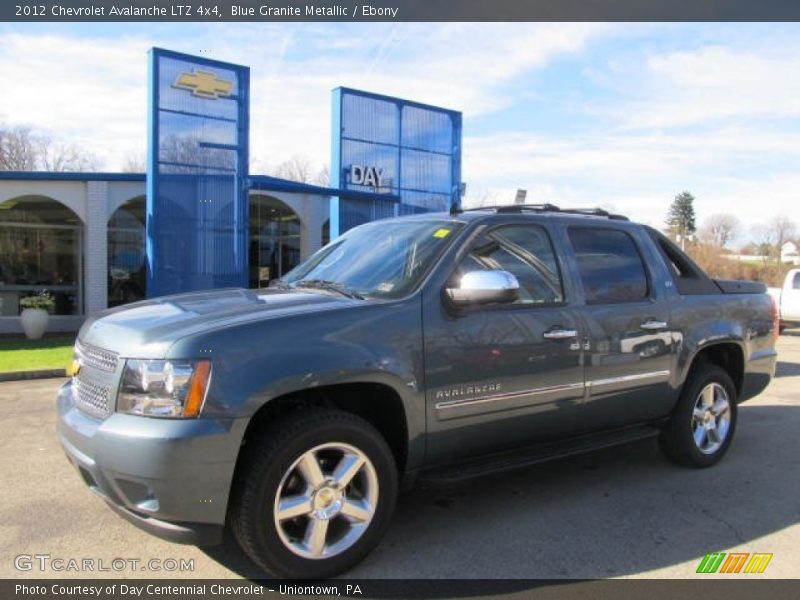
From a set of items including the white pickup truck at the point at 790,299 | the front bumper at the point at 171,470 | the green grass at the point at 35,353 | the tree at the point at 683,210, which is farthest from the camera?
the tree at the point at 683,210

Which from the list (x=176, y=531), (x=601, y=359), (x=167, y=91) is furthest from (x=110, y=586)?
(x=167, y=91)

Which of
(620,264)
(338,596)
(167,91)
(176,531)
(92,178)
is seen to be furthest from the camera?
(92,178)

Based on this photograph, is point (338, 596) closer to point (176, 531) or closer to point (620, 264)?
point (176, 531)

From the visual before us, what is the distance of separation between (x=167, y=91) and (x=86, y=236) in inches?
178

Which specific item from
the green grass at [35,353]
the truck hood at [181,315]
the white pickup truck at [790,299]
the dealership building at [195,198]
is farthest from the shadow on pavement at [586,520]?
the white pickup truck at [790,299]

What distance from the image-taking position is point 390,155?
18.1 m

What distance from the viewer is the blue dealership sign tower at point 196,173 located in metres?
14.1

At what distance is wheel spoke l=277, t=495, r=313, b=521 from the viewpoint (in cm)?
329

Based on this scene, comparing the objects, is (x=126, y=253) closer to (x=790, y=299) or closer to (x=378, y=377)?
(x=378, y=377)

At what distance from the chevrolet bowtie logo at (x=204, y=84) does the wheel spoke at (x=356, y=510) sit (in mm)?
12711

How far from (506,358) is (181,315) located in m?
1.82

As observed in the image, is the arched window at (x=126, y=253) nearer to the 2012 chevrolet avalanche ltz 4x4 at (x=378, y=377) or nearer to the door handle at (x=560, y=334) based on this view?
the 2012 chevrolet avalanche ltz 4x4 at (x=378, y=377)

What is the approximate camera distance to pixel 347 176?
1728 centimetres

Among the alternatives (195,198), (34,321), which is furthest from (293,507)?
(34,321)
